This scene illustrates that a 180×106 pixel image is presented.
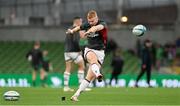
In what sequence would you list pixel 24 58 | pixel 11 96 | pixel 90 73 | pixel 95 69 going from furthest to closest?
pixel 24 58, pixel 90 73, pixel 95 69, pixel 11 96

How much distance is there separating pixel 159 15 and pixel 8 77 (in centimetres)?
1997

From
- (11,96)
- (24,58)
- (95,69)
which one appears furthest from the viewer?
(24,58)

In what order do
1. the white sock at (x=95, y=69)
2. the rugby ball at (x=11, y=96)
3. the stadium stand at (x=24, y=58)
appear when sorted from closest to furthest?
the rugby ball at (x=11, y=96), the white sock at (x=95, y=69), the stadium stand at (x=24, y=58)

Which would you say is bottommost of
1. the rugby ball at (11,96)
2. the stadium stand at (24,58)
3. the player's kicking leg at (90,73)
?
the stadium stand at (24,58)

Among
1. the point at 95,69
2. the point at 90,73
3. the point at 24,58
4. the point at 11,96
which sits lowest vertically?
the point at 24,58

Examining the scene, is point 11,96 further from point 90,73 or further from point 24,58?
point 24,58

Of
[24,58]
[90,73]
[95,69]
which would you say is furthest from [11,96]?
[24,58]

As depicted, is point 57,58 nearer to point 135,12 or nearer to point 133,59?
point 133,59

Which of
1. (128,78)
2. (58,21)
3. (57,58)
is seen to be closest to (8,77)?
(128,78)

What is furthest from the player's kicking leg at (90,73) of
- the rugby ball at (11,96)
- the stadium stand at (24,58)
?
the stadium stand at (24,58)

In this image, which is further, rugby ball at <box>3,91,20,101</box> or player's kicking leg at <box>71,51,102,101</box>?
player's kicking leg at <box>71,51,102,101</box>

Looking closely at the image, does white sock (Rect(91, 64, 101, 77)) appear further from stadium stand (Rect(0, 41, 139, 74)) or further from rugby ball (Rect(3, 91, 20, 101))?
stadium stand (Rect(0, 41, 139, 74))

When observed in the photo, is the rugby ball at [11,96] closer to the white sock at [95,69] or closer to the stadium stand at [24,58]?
the white sock at [95,69]

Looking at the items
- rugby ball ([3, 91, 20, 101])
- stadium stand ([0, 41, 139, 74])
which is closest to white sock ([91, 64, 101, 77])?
rugby ball ([3, 91, 20, 101])
